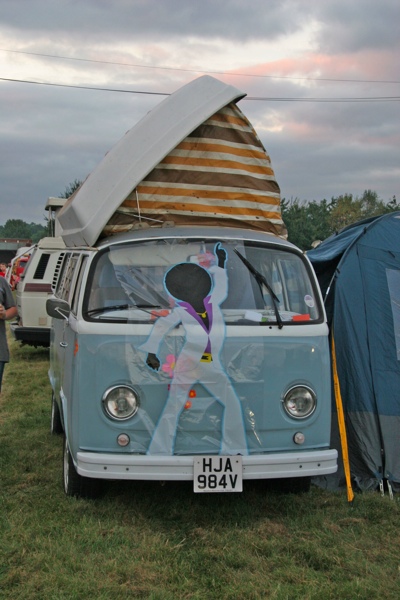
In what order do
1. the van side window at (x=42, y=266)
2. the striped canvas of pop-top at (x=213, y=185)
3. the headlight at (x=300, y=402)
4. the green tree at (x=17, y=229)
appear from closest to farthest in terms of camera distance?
the headlight at (x=300, y=402)
the striped canvas of pop-top at (x=213, y=185)
the van side window at (x=42, y=266)
the green tree at (x=17, y=229)

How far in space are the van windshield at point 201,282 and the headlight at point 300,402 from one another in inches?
18.6

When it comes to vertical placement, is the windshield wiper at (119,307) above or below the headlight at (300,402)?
above

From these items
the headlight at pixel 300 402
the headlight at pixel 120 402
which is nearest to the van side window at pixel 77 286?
the headlight at pixel 120 402

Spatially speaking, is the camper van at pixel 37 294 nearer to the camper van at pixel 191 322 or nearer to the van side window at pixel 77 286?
the camper van at pixel 191 322

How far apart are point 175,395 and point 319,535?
1341 millimetres

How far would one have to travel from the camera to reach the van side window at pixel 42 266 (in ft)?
42.2

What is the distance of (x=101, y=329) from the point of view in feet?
15.3

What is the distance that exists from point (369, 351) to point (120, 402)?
246 cm

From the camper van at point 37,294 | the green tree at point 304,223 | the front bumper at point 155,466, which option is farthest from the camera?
the green tree at point 304,223

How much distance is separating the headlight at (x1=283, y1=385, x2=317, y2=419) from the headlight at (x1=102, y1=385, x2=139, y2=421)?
1.03 m

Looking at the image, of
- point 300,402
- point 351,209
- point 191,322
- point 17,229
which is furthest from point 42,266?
point 17,229

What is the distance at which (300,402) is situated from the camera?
481 cm

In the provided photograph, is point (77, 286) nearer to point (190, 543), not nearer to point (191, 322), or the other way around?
point (191, 322)

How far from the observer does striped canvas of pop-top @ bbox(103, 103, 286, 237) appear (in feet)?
18.0
